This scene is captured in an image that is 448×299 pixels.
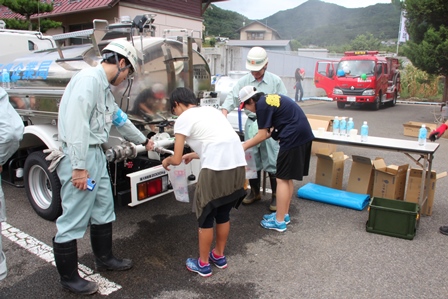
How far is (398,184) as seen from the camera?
477cm

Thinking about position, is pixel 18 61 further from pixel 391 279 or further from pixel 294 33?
pixel 294 33

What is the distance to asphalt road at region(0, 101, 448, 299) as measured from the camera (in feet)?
9.88

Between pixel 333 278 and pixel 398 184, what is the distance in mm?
2115

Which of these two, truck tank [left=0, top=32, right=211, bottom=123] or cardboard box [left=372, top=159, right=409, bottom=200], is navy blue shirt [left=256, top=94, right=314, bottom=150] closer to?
truck tank [left=0, top=32, right=211, bottom=123]

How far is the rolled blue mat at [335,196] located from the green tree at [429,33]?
8.47m

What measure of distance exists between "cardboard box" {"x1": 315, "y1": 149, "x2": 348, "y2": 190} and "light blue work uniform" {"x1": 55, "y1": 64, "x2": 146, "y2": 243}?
324 centimetres

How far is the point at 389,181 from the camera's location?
4758 millimetres

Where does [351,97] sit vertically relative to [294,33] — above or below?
below

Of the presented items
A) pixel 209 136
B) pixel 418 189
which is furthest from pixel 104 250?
pixel 418 189

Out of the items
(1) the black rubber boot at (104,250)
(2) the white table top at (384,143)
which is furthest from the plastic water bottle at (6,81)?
(2) the white table top at (384,143)

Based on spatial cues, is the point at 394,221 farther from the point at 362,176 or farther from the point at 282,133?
the point at 282,133

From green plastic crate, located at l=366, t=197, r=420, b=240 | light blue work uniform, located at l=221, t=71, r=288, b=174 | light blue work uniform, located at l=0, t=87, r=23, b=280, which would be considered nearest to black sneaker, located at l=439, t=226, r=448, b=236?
green plastic crate, located at l=366, t=197, r=420, b=240

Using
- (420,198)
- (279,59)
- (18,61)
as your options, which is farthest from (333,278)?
(279,59)

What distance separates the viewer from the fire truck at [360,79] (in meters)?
16.1
